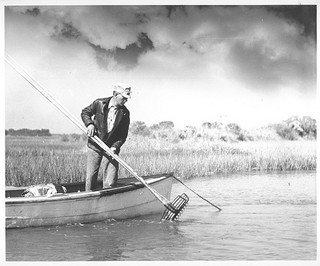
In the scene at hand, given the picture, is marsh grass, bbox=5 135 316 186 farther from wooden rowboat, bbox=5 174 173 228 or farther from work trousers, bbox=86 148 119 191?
work trousers, bbox=86 148 119 191

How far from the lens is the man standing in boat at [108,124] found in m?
6.79

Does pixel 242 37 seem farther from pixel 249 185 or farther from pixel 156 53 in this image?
pixel 249 185

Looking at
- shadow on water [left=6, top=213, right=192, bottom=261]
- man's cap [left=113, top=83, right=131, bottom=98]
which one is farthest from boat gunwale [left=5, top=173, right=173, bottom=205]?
man's cap [left=113, top=83, right=131, bottom=98]

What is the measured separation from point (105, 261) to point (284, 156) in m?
3.59

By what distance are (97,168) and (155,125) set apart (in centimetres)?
124

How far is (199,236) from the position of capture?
20.9 ft

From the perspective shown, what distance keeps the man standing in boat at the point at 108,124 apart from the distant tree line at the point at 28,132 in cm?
104

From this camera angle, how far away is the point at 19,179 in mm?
7781

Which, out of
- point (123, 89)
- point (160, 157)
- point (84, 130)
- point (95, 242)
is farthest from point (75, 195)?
point (160, 157)

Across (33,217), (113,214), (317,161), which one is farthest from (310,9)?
(33,217)

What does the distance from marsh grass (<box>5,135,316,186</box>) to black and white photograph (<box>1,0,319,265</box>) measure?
2cm

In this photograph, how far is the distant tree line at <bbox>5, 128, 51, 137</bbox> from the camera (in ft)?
23.9

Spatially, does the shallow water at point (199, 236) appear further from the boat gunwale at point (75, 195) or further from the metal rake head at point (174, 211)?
the boat gunwale at point (75, 195)

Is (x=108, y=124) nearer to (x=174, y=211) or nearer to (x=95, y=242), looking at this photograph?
(x=174, y=211)
